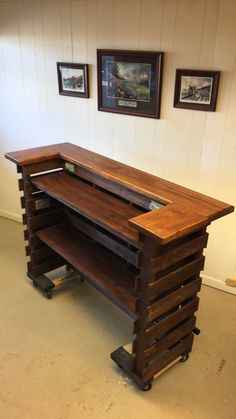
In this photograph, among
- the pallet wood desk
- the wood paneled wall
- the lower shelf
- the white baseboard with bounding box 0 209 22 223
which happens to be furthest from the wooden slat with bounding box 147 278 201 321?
the white baseboard with bounding box 0 209 22 223

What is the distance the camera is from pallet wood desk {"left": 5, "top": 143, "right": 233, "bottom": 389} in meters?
1.66

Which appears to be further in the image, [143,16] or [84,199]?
[143,16]

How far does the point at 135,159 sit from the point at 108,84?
63 cm

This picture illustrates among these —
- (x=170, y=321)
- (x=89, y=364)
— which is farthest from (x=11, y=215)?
(x=170, y=321)

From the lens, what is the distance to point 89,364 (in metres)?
2.18

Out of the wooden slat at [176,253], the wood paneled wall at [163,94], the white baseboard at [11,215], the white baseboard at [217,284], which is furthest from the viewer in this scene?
the white baseboard at [11,215]

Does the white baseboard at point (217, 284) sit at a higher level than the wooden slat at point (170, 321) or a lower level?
lower

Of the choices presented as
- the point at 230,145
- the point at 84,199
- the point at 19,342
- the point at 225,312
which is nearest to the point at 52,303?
the point at 19,342

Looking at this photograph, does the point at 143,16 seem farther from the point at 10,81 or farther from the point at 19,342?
the point at 19,342

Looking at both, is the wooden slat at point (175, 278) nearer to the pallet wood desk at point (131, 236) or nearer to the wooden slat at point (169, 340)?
the pallet wood desk at point (131, 236)

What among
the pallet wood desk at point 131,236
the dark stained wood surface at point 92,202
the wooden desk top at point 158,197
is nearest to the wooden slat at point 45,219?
the pallet wood desk at point 131,236

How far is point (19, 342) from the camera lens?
2.33 m

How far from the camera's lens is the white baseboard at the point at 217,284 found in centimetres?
283

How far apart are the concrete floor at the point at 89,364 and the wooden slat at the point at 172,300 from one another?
1.83ft
